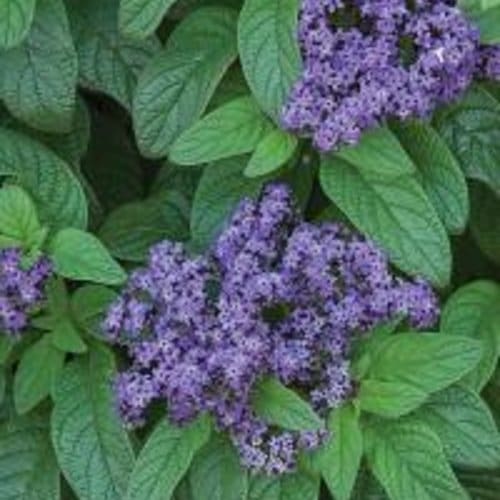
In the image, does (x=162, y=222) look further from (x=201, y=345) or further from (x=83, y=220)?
(x=201, y=345)

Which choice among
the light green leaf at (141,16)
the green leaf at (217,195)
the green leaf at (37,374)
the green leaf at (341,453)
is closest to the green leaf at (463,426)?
the green leaf at (341,453)

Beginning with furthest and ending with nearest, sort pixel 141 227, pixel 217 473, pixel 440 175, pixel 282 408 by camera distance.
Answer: pixel 141 227, pixel 440 175, pixel 217 473, pixel 282 408

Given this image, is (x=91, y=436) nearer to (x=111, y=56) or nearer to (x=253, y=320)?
(x=253, y=320)

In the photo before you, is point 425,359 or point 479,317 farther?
point 479,317

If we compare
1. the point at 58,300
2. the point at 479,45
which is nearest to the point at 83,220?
the point at 58,300

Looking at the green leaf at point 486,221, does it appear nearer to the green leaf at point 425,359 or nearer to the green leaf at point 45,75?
the green leaf at point 425,359

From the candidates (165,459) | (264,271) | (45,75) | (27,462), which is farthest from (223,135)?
(27,462)
